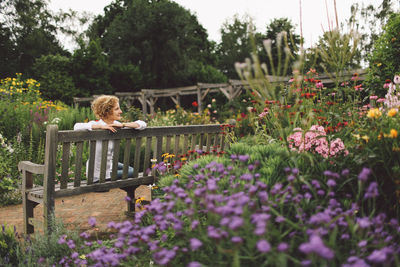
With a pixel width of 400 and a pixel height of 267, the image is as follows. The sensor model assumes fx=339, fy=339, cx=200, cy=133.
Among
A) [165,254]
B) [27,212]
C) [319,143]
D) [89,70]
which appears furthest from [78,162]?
[89,70]

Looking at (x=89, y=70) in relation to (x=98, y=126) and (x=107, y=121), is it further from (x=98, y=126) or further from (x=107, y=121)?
(x=98, y=126)

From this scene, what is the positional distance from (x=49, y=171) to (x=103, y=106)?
3.55ft

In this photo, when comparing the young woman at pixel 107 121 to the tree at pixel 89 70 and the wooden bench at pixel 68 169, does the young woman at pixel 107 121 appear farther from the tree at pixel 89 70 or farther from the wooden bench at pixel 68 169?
the tree at pixel 89 70

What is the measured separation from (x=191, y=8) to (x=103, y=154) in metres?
33.6

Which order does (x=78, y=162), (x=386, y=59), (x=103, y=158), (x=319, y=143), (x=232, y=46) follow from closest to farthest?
(x=319, y=143)
(x=78, y=162)
(x=103, y=158)
(x=386, y=59)
(x=232, y=46)

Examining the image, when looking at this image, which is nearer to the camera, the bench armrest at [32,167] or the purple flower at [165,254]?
the purple flower at [165,254]

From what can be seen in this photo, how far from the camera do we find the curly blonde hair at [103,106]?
380 cm

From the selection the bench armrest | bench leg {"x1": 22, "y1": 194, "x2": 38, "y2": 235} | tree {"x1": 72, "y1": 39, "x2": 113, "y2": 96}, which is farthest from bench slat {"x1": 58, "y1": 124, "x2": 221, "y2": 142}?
tree {"x1": 72, "y1": 39, "x2": 113, "y2": 96}

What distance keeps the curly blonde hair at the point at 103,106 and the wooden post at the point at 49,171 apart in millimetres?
908

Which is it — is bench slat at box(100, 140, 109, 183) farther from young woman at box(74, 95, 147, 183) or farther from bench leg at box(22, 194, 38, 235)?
bench leg at box(22, 194, 38, 235)

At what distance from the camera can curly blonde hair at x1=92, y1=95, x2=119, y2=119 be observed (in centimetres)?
380

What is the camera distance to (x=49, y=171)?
2.96 meters

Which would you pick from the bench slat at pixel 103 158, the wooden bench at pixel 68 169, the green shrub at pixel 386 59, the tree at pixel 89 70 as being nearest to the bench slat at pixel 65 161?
the wooden bench at pixel 68 169

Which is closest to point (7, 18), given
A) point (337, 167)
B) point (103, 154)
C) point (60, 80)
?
point (60, 80)
